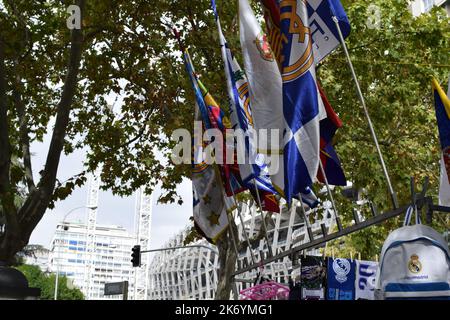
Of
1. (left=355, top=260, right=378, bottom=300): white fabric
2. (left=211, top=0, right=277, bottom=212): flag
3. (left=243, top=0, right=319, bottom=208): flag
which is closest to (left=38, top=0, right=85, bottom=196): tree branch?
(left=211, top=0, right=277, bottom=212): flag

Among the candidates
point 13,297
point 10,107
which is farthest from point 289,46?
point 10,107

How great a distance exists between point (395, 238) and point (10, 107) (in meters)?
11.1

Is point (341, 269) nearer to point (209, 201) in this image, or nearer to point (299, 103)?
→ point (209, 201)

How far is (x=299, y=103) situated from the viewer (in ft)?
19.2

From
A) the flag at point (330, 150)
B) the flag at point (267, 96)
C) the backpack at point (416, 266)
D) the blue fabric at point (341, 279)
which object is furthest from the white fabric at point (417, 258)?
the blue fabric at point (341, 279)

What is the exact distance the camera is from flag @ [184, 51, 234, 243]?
9172 mm

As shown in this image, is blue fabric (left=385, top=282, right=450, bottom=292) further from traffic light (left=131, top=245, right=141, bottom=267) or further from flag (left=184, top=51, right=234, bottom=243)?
traffic light (left=131, top=245, right=141, bottom=267)

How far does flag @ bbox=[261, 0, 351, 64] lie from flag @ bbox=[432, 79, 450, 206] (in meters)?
1.37

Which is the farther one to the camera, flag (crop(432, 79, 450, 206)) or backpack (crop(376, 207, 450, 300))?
flag (crop(432, 79, 450, 206))

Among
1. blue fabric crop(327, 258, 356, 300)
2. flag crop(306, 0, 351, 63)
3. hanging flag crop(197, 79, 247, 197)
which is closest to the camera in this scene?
flag crop(306, 0, 351, 63)

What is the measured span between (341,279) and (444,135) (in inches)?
130

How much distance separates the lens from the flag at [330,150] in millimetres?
6422

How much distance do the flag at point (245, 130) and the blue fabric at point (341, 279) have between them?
1.22 meters

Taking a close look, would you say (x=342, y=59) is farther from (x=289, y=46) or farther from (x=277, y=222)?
(x=277, y=222)
